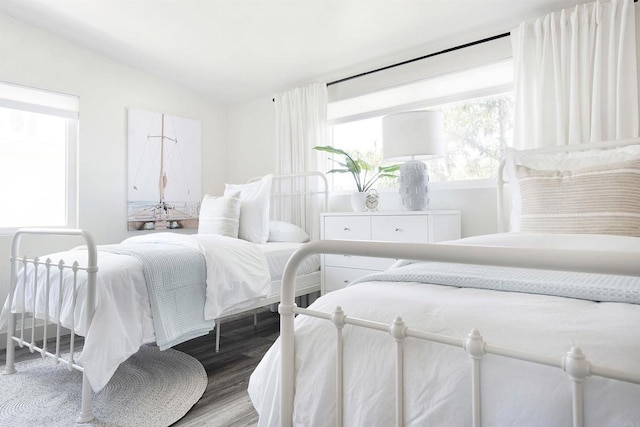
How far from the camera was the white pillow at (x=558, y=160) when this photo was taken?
1.73 m

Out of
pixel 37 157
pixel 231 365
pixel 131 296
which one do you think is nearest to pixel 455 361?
pixel 131 296

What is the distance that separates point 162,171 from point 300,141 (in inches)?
51.3

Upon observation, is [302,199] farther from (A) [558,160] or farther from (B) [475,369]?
(B) [475,369]

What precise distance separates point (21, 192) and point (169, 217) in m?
1.12

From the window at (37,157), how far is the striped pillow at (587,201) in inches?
126

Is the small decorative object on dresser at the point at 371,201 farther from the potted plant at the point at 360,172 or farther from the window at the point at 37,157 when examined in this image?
the window at the point at 37,157

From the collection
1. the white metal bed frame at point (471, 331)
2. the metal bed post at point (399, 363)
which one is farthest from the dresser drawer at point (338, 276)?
the metal bed post at point (399, 363)

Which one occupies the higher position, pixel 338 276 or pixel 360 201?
pixel 360 201

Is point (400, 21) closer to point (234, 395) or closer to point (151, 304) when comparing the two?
point (151, 304)

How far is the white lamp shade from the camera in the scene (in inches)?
97.5

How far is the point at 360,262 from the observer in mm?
2711

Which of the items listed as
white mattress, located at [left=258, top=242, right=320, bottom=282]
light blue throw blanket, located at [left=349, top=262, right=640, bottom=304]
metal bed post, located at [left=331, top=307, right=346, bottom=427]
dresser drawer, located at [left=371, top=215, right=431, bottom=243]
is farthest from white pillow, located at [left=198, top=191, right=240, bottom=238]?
metal bed post, located at [left=331, top=307, right=346, bottom=427]

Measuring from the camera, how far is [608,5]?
6.82 ft

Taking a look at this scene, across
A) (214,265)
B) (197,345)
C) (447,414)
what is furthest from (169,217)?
(447,414)
